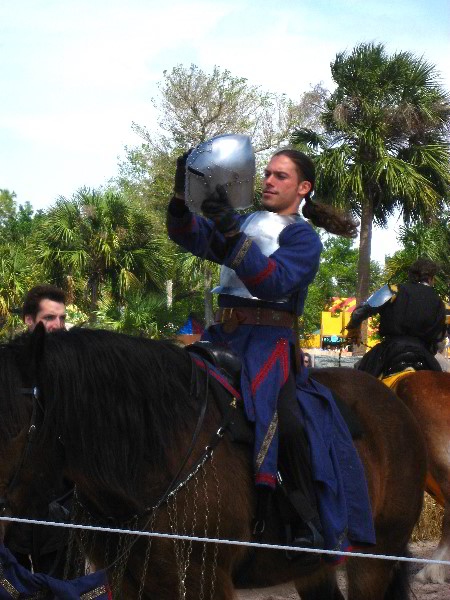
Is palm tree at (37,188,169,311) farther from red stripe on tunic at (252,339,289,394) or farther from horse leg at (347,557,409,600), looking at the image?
red stripe on tunic at (252,339,289,394)

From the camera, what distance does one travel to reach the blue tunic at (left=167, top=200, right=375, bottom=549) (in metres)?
3.86

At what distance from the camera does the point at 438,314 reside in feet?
25.0

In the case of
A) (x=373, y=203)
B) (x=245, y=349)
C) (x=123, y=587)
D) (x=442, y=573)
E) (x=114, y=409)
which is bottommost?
(x=442, y=573)

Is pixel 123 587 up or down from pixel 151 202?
down

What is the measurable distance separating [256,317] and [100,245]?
60.4 ft

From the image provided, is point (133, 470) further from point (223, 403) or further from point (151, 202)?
point (151, 202)

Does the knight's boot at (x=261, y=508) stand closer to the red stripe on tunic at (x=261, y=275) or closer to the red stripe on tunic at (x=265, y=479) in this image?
the red stripe on tunic at (x=265, y=479)

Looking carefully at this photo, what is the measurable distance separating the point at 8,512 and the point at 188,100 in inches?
1313

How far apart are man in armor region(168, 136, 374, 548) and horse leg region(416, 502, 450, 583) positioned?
321 centimetres

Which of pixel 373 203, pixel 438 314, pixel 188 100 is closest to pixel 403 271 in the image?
pixel 373 203

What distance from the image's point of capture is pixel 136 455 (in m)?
3.67

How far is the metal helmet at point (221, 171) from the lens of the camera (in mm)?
3844

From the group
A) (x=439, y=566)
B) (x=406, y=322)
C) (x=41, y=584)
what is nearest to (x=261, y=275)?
(x=41, y=584)

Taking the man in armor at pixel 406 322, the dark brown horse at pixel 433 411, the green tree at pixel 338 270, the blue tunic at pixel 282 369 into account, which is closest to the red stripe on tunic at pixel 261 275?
the blue tunic at pixel 282 369
